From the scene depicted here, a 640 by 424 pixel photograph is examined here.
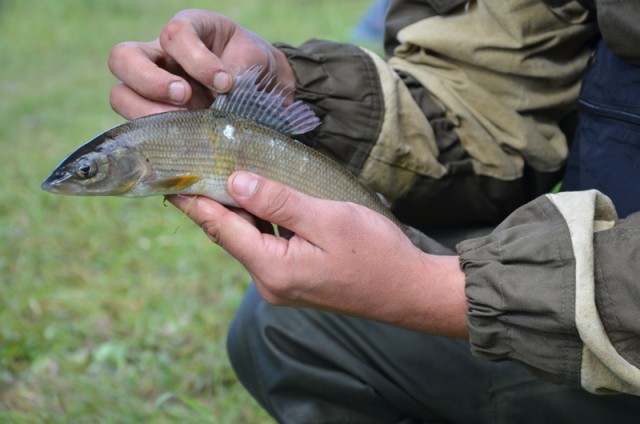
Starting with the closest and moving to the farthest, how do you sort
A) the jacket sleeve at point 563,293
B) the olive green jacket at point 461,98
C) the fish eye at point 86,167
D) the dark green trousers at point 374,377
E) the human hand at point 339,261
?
the jacket sleeve at point 563,293
the human hand at point 339,261
the fish eye at point 86,167
the dark green trousers at point 374,377
the olive green jacket at point 461,98

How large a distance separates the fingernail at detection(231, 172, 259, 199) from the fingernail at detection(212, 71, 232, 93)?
0.20 m

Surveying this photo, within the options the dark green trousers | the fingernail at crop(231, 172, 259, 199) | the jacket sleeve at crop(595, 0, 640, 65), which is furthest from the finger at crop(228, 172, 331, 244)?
the jacket sleeve at crop(595, 0, 640, 65)

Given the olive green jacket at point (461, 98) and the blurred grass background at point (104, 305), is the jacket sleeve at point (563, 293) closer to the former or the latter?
the olive green jacket at point (461, 98)

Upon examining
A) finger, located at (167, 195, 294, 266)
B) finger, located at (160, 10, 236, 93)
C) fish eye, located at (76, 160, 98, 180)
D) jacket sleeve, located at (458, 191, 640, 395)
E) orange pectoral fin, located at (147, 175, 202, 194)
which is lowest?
jacket sleeve, located at (458, 191, 640, 395)

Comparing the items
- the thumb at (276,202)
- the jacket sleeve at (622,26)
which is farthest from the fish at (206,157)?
the jacket sleeve at (622,26)

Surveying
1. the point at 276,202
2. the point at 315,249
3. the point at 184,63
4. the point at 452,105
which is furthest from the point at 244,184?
the point at 452,105

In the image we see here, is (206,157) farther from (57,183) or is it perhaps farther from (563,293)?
(563,293)

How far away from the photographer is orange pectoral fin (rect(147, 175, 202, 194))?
1610mm

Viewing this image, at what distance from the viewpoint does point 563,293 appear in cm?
140

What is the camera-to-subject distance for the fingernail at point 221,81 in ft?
5.30

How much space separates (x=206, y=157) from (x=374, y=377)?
70 cm

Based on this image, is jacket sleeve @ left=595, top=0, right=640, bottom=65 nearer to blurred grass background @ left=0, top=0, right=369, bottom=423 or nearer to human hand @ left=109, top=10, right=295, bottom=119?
human hand @ left=109, top=10, right=295, bottom=119

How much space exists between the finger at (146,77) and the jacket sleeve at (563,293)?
66cm

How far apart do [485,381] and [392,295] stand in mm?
482
